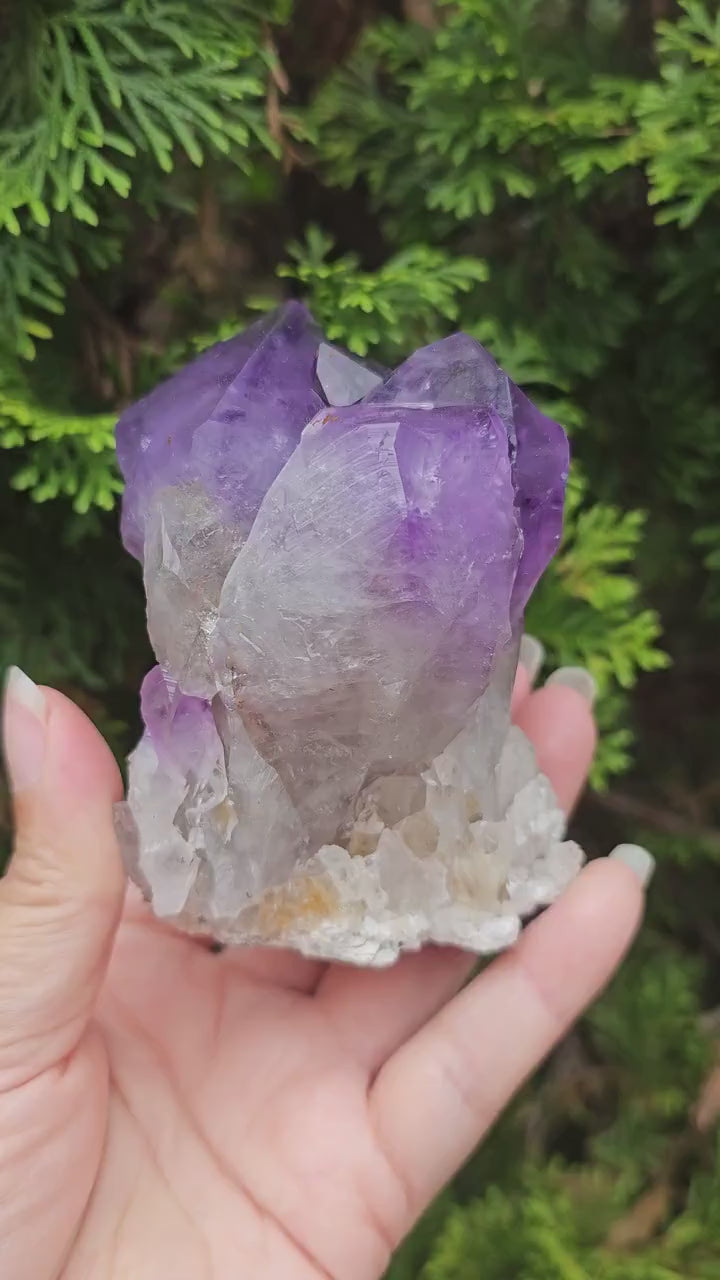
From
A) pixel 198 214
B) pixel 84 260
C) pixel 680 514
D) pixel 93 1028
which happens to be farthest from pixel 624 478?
pixel 93 1028

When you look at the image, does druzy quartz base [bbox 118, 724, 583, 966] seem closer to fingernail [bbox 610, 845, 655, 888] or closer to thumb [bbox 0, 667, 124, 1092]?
thumb [bbox 0, 667, 124, 1092]

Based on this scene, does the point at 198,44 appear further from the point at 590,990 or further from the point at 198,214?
the point at 590,990

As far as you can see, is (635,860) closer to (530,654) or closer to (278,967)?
(530,654)

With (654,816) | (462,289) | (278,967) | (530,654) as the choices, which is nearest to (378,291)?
(462,289)

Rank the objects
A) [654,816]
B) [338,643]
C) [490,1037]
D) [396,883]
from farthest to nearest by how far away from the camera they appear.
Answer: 1. [654,816]
2. [490,1037]
3. [396,883]
4. [338,643]

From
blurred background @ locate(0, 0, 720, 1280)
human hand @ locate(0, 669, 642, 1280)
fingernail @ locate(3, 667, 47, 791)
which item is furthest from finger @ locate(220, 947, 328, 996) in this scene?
fingernail @ locate(3, 667, 47, 791)
